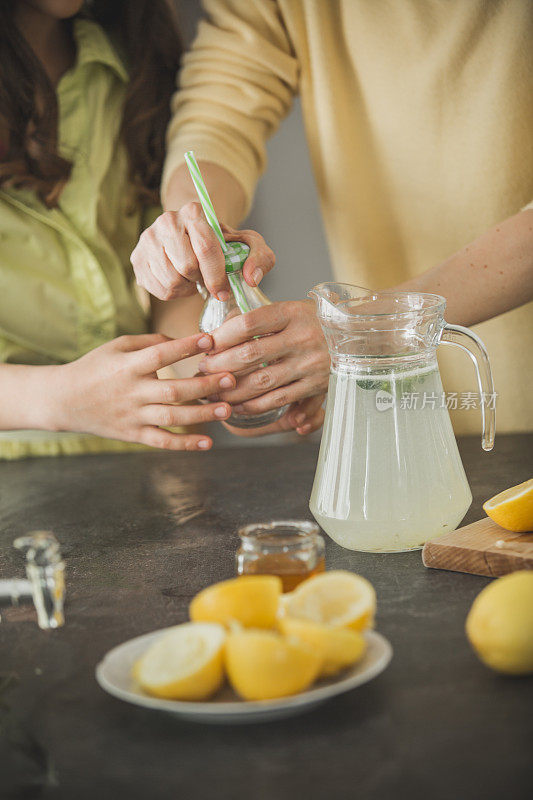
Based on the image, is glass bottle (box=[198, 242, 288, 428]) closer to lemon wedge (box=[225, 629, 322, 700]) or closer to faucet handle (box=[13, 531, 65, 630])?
faucet handle (box=[13, 531, 65, 630])

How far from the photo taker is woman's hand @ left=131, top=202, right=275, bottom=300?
1.04m

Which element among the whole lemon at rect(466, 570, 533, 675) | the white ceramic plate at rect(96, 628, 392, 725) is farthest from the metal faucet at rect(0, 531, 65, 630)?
the whole lemon at rect(466, 570, 533, 675)

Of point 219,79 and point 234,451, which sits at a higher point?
point 219,79

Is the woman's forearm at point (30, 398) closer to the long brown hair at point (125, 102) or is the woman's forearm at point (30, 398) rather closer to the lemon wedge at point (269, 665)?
the long brown hair at point (125, 102)

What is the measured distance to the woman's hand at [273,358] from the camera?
3.55 ft

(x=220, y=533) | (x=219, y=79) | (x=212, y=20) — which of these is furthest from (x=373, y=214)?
(x=220, y=533)

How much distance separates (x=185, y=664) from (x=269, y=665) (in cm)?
6

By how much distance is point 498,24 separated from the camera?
1.45 meters

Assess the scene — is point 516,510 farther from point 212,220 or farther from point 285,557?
point 212,220

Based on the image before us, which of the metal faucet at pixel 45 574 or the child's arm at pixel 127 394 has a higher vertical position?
the child's arm at pixel 127 394

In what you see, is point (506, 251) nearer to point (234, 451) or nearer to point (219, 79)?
point (234, 451)

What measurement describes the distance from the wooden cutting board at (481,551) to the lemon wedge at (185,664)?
0.31 metres

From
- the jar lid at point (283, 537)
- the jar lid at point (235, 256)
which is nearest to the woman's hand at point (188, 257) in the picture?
the jar lid at point (235, 256)

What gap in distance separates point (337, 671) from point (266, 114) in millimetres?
1345
